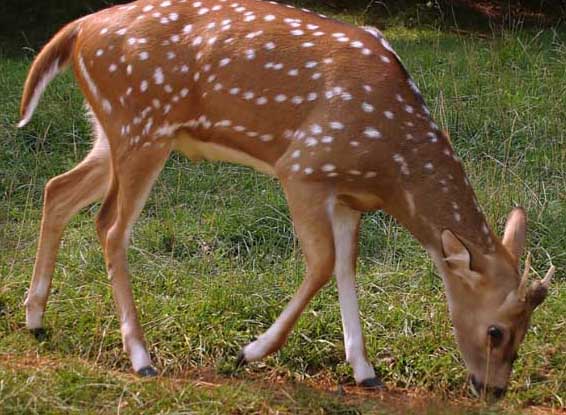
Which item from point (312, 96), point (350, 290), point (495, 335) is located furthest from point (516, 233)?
point (312, 96)

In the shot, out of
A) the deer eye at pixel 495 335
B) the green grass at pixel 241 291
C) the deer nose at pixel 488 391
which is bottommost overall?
the green grass at pixel 241 291

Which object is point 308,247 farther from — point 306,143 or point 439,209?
point 439,209

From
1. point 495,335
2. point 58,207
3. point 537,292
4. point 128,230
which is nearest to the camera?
point 537,292

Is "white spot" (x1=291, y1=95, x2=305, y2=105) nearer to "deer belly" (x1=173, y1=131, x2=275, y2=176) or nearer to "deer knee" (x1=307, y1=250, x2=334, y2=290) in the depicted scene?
"deer belly" (x1=173, y1=131, x2=275, y2=176)

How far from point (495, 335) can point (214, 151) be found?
5.46ft

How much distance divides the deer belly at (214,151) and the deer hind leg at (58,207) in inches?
24.6

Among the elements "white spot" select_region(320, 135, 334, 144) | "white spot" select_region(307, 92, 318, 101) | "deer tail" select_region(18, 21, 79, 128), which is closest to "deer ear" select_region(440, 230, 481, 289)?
"white spot" select_region(320, 135, 334, 144)

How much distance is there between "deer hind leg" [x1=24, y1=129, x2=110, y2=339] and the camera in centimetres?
645

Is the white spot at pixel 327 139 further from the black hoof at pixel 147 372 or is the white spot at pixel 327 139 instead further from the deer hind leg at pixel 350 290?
the black hoof at pixel 147 372

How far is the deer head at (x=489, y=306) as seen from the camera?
5551mm

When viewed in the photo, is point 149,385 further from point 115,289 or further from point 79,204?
point 79,204

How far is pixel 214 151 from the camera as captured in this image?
20.2 ft

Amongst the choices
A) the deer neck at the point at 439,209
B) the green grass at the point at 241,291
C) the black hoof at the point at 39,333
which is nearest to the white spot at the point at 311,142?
the deer neck at the point at 439,209

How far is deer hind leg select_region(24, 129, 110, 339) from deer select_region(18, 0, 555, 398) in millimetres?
38
